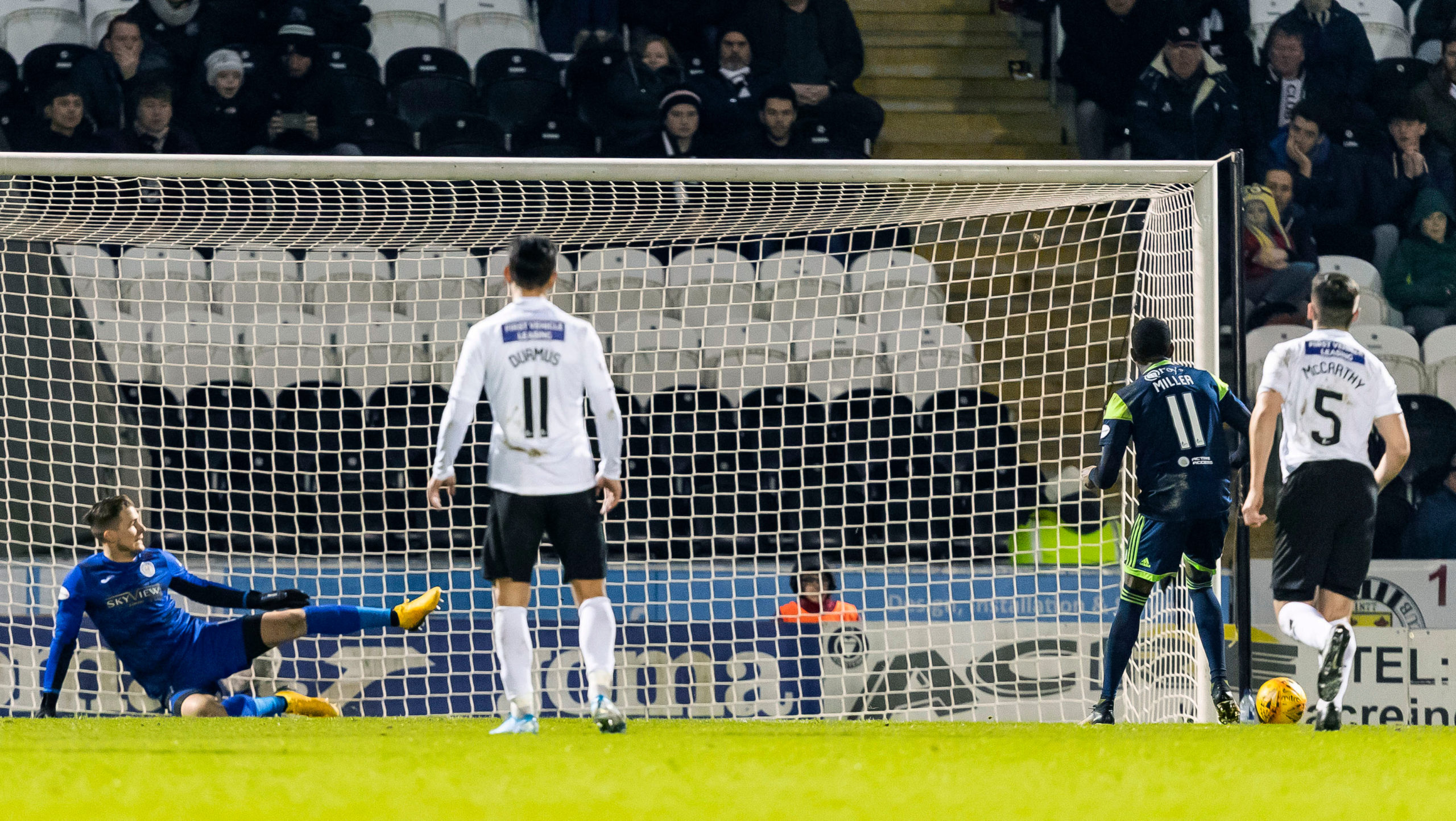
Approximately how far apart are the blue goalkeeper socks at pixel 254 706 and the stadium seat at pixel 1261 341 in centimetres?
555

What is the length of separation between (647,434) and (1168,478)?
258 cm

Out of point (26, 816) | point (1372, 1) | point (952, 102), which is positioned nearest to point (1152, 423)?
point (26, 816)

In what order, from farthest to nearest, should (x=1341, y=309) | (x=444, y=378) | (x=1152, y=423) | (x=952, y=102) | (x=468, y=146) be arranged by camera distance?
(x=952, y=102) < (x=468, y=146) < (x=444, y=378) < (x=1152, y=423) < (x=1341, y=309)

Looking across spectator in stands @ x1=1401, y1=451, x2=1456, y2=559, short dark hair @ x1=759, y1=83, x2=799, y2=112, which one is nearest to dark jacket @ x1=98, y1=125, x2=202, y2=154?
short dark hair @ x1=759, y1=83, x2=799, y2=112

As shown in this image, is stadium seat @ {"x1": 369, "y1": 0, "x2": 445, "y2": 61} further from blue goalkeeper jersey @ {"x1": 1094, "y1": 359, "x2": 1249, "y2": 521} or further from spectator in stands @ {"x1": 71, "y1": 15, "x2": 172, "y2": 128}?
blue goalkeeper jersey @ {"x1": 1094, "y1": 359, "x2": 1249, "y2": 521}

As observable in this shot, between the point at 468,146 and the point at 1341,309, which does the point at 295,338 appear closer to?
the point at 468,146

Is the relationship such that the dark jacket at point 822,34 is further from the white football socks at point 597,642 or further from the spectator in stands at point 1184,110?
the white football socks at point 597,642

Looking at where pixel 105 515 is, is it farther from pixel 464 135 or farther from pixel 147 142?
pixel 464 135

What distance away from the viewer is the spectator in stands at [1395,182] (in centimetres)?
925

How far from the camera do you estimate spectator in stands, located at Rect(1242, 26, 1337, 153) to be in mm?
9492

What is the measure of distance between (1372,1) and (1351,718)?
5.58 meters

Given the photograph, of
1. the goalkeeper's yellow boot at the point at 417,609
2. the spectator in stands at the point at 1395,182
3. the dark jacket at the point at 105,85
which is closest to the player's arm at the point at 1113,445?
the goalkeeper's yellow boot at the point at 417,609

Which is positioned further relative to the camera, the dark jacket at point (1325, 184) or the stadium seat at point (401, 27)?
the stadium seat at point (401, 27)

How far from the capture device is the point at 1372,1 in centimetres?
1018
